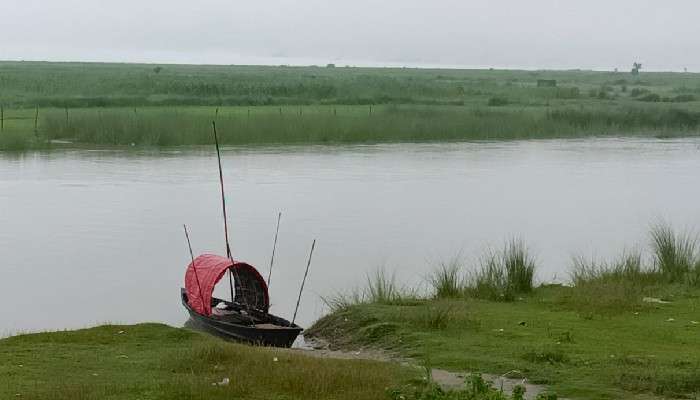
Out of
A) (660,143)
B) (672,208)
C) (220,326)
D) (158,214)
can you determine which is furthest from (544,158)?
(220,326)

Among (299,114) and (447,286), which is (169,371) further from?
(299,114)

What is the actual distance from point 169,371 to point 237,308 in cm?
314

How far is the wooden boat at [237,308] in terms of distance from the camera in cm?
889

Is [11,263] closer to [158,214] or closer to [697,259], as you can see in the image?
[158,214]

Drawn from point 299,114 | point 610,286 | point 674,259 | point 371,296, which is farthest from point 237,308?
point 299,114

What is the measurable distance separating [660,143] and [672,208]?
50.6 ft

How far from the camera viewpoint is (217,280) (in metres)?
9.47

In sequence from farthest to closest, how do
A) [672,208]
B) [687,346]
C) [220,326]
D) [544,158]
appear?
[544,158]
[672,208]
[220,326]
[687,346]

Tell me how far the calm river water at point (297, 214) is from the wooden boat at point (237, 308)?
30.4 inches

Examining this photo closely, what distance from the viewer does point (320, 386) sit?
20.4 ft

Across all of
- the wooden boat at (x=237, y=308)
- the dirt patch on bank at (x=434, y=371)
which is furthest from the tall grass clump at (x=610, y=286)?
the wooden boat at (x=237, y=308)

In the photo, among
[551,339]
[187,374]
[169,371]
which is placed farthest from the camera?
[551,339]

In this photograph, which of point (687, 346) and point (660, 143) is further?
point (660, 143)

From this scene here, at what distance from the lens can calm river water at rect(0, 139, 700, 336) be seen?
1221cm
